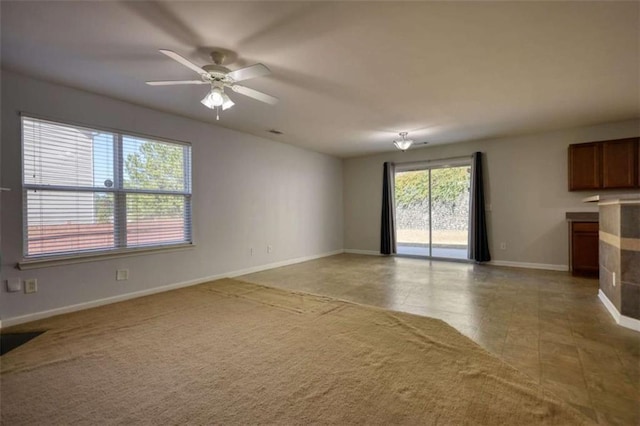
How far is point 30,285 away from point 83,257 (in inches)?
19.8

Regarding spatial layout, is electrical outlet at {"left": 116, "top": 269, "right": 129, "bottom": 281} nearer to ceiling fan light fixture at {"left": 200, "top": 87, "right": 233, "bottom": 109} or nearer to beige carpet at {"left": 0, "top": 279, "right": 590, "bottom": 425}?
beige carpet at {"left": 0, "top": 279, "right": 590, "bottom": 425}

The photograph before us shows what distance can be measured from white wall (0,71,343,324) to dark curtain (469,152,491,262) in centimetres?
324

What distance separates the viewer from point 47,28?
2.24 metres

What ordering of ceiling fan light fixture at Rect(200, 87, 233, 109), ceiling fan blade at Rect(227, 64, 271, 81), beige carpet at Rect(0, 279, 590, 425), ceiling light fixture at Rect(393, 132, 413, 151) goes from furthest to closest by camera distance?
ceiling light fixture at Rect(393, 132, 413, 151) → ceiling fan light fixture at Rect(200, 87, 233, 109) → ceiling fan blade at Rect(227, 64, 271, 81) → beige carpet at Rect(0, 279, 590, 425)

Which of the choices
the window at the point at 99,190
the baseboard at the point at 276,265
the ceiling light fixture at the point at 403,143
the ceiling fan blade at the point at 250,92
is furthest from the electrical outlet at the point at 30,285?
the ceiling light fixture at the point at 403,143

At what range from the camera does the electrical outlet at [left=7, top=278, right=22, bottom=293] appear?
9.67 ft

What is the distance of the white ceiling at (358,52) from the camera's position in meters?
2.08

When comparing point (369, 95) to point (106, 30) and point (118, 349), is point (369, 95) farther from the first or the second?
point (118, 349)

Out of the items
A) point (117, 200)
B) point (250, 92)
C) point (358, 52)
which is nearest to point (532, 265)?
point (358, 52)

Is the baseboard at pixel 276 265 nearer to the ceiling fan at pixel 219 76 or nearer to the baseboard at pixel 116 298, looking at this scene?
the baseboard at pixel 116 298

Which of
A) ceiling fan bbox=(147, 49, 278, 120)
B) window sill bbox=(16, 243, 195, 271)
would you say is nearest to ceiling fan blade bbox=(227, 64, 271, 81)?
ceiling fan bbox=(147, 49, 278, 120)

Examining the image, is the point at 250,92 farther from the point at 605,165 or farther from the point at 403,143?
the point at 605,165

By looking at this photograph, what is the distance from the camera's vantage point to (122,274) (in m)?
3.75

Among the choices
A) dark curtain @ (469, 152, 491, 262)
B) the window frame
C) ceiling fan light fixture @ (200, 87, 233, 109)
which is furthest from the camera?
dark curtain @ (469, 152, 491, 262)
